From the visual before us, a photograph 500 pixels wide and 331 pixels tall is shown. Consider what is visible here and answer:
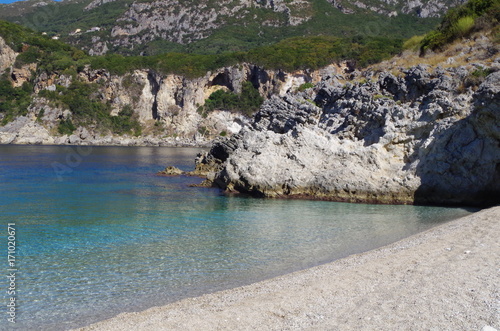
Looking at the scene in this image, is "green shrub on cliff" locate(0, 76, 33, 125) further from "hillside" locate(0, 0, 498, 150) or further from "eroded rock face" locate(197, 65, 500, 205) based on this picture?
"eroded rock face" locate(197, 65, 500, 205)

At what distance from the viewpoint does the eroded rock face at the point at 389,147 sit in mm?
19234

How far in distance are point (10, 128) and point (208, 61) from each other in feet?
150

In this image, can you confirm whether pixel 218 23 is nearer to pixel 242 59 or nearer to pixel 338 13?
pixel 338 13

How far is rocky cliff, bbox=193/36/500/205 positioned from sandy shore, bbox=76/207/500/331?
33.2 ft

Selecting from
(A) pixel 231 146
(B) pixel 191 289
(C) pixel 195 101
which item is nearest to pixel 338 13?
(C) pixel 195 101

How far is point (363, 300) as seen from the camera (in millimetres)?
7418

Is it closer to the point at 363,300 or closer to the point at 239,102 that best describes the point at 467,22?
the point at 363,300

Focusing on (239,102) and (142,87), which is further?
(142,87)

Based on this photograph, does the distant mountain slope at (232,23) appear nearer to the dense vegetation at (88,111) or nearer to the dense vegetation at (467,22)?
the dense vegetation at (88,111)

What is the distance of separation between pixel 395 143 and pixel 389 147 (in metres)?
0.36

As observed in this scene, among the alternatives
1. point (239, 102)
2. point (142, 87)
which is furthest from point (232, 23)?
point (239, 102)

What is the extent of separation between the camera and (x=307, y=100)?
2722 cm

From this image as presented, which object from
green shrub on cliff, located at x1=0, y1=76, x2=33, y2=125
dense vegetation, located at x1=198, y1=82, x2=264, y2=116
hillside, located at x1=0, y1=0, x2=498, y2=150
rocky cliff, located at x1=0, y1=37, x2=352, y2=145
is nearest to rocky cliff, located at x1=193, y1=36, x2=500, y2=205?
hillside, located at x1=0, y1=0, x2=498, y2=150

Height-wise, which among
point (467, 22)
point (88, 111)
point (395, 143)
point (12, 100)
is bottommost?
point (395, 143)
